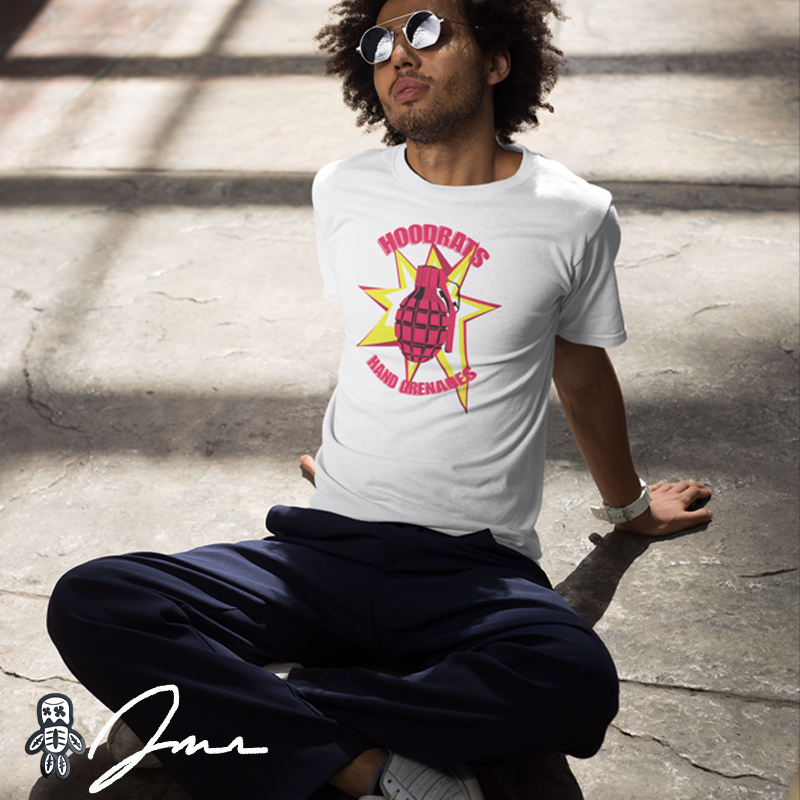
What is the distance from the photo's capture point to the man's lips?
57.6 inches

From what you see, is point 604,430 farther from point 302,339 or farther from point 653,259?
point 653,259

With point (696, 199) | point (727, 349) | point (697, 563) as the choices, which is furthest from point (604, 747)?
point (696, 199)

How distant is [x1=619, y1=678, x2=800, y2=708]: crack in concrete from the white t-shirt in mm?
302

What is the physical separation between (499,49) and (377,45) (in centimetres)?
22

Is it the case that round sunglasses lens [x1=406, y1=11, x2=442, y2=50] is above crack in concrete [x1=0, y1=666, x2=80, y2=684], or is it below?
above

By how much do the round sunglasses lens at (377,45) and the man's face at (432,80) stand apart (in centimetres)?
→ 1

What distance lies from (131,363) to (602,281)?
4.58 ft

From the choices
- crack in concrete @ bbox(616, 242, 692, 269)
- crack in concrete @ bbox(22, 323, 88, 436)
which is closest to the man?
crack in concrete @ bbox(22, 323, 88, 436)

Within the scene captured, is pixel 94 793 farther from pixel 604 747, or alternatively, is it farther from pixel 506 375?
pixel 506 375

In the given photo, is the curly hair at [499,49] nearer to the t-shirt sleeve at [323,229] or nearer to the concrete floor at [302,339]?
the t-shirt sleeve at [323,229]

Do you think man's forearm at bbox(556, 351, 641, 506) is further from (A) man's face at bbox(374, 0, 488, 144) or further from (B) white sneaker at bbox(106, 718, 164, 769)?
(B) white sneaker at bbox(106, 718, 164, 769)

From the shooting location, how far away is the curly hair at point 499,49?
1514 mm

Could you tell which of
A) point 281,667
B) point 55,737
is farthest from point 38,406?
point 281,667
